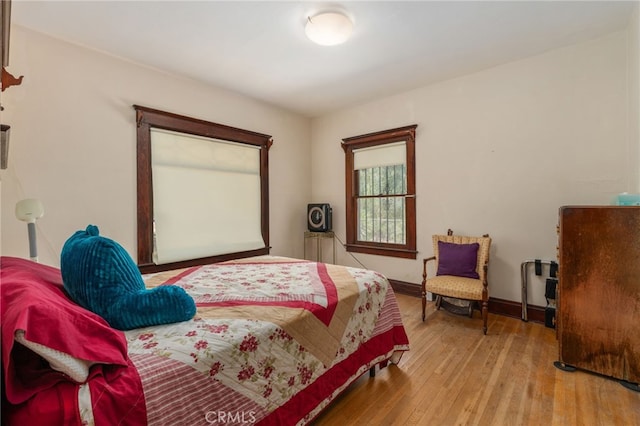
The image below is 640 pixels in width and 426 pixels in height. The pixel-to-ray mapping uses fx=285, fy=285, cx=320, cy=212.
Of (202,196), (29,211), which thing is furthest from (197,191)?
(29,211)

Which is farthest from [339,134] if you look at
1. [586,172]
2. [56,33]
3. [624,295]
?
[624,295]

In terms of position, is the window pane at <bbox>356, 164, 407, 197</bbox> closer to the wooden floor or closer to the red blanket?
the wooden floor

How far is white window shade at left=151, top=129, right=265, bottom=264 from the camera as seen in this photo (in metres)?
3.07

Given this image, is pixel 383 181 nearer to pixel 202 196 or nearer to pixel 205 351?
pixel 202 196

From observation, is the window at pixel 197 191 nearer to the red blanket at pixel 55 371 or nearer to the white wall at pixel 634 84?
the red blanket at pixel 55 371

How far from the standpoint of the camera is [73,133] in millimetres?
2559

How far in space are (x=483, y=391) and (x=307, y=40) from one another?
9.92 feet

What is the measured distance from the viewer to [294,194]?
4562 millimetres

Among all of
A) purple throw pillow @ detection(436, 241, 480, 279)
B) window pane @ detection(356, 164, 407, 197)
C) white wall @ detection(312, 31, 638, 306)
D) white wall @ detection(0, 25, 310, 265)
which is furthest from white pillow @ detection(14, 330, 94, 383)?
window pane @ detection(356, 164, 407, 197)

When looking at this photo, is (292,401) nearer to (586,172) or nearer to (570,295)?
(570,295)

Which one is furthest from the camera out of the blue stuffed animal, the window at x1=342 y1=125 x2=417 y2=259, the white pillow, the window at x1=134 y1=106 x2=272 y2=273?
the window at x1=342 y1=125 x2=417 y2=259

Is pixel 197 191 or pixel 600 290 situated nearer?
pixel 600 290

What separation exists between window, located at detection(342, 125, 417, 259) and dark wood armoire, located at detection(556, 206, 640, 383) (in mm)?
1787

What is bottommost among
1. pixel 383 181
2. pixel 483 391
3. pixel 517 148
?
pixel 483 391
